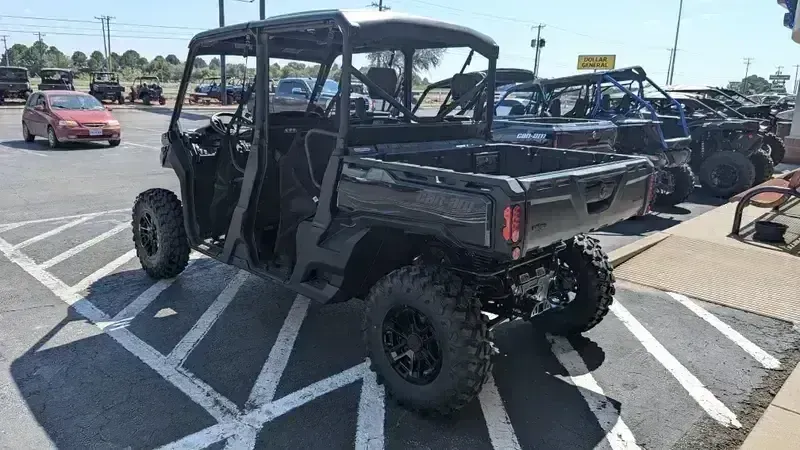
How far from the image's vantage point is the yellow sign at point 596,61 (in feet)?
136

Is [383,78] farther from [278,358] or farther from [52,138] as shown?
[52,138]

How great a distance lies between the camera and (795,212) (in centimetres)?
874

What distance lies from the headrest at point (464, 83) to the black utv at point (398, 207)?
3cm

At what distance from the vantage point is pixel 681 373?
388 cm

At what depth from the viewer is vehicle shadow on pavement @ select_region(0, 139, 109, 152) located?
15.0m

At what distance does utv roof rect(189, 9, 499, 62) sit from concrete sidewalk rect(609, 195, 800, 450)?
116 inches

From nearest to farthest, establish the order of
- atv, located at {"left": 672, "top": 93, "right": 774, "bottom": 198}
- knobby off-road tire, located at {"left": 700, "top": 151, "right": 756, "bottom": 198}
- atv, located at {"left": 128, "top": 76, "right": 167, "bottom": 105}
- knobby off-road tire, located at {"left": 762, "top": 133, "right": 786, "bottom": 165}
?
knobby off-road tire, located at {"left": 700, "top": 151, "right": 756, "bottom": 198}, atv, located at {"left": 672, "top": 93, "right": 774, "bottom": 198}, knobby off-road tire, located at {"left": 762, "top": 133, "right": 786, "bottom": 165}, atv, located at {"left": 128, "top": 76, "right": 167, "bottom": 105}

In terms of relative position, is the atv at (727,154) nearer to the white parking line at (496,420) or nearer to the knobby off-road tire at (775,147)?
the knobby off-road tire at (775,147)

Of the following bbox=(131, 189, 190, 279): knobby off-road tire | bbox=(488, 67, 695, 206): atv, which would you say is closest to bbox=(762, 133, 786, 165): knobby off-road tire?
bbox=(488, 67, 695, 206): atv

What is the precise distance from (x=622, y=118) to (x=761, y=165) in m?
3.79

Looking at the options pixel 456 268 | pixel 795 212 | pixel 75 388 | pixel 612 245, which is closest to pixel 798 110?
pixel 795 212

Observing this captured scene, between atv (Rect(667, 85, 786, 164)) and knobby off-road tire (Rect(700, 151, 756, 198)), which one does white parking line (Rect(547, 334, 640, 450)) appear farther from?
atv (Rect(667, 85, 786, 164))

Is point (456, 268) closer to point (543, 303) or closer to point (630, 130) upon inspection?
point (543, 303)

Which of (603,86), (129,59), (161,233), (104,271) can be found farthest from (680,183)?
(129,59)
